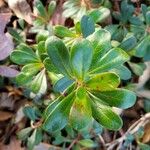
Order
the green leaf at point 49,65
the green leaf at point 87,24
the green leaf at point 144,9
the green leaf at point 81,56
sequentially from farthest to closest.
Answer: the green leaf at point 144,9, the green leaf at point 87,24, the green leaf at point 49,65, the green leaf at point 81,56

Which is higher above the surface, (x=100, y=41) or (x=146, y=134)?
(x=100, y=41)

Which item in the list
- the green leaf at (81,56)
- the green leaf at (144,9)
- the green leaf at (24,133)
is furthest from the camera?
the green leaf at (24,133)

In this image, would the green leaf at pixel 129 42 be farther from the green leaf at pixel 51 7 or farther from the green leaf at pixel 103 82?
the green leaf at pixel 103 82

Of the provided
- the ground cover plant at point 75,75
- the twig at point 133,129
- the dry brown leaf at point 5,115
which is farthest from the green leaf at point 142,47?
the dry brown leaf at point 5,115

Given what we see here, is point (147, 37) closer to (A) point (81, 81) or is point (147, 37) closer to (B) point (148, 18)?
(B) point (148, 18)

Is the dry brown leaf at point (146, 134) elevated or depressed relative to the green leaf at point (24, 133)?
depressed

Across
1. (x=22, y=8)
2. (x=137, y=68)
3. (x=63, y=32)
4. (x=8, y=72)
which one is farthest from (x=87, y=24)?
(x=22, y=8)

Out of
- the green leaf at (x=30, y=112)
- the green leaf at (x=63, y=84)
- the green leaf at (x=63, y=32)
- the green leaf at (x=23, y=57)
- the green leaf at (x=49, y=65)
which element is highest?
the green leaf at (x=49, y=65)

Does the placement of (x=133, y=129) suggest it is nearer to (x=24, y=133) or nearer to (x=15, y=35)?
(x=24, y=133)
